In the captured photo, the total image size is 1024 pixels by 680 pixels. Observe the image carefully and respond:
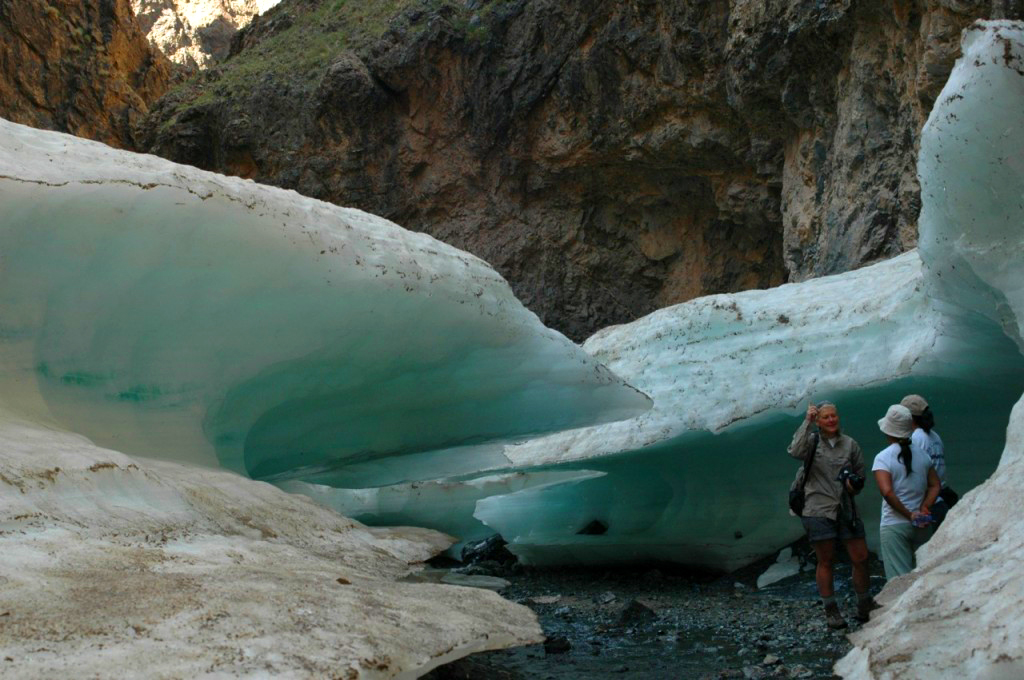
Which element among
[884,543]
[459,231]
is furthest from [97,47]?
[884,543]

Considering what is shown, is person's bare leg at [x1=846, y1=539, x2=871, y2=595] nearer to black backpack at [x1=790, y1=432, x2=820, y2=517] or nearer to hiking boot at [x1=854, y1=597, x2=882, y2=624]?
hiking boot at [x1=854, y1=597, x2=882, y2=624]

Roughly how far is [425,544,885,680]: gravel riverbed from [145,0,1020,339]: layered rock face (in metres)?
5.21

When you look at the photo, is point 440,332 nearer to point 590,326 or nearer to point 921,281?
point 921,281

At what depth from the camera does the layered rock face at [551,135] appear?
12706 mm

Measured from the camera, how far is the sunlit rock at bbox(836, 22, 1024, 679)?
2.44 metres

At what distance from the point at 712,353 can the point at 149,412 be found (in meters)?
3.52

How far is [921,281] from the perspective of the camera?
235 inches

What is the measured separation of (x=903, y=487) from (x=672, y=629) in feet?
4.51

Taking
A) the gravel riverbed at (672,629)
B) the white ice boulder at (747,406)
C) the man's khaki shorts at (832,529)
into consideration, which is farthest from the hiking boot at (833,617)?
the white ice boulder at (747,406)

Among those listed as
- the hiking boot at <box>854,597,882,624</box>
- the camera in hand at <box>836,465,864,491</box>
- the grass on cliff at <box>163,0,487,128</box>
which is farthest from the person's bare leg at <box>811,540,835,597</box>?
the grass on cliff at <box>163,0,487,128</box>

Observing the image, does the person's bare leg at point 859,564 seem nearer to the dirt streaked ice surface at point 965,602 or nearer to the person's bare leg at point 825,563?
the person's bare leg at point 825,563

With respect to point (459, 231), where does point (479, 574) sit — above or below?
below

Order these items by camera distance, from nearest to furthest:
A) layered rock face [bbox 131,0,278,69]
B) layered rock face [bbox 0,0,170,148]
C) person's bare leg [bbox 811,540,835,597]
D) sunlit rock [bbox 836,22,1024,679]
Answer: sunlit rock [bbox 836,22,1024,679]
person's bare leg [bbox 811,540,835,597]
layered rock face [bbox 0,0,170,148]
layered rock face [bbox 131,0,278,69]

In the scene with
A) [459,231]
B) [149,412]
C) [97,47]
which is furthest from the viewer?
[97,47]
